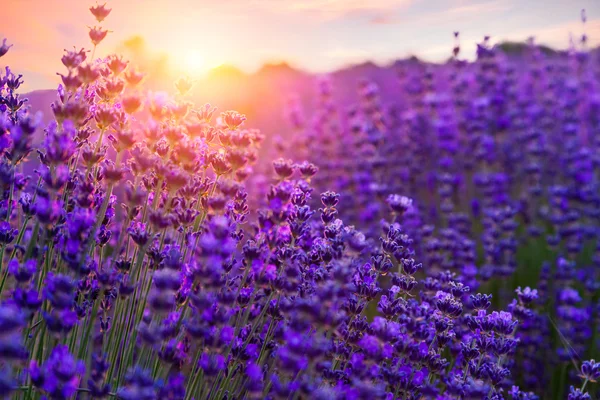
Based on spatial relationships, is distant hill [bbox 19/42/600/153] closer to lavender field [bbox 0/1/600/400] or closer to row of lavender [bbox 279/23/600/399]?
row of lavender [bbox 279/23/600/399]

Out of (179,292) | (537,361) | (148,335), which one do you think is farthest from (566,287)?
(148,335)

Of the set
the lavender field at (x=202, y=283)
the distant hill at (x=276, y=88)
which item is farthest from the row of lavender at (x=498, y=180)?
the distant hill at (x=276, y=88)

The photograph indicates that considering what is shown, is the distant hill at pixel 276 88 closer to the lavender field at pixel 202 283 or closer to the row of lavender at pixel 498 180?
the row of lavender at pixel 498 180

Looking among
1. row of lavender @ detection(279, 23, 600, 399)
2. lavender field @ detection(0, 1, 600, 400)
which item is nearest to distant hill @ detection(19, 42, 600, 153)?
row of lavender @ detection(279, 23, 600, 399)

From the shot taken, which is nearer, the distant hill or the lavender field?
the lavender field

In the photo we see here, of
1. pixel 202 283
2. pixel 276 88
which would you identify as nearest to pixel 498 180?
pixel 202 283

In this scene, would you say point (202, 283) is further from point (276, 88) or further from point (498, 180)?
point (276, 88)

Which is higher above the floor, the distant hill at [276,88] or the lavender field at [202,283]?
the distant hill at [276,88]

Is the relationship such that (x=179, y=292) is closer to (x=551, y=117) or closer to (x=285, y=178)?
(x=285, y=178)
